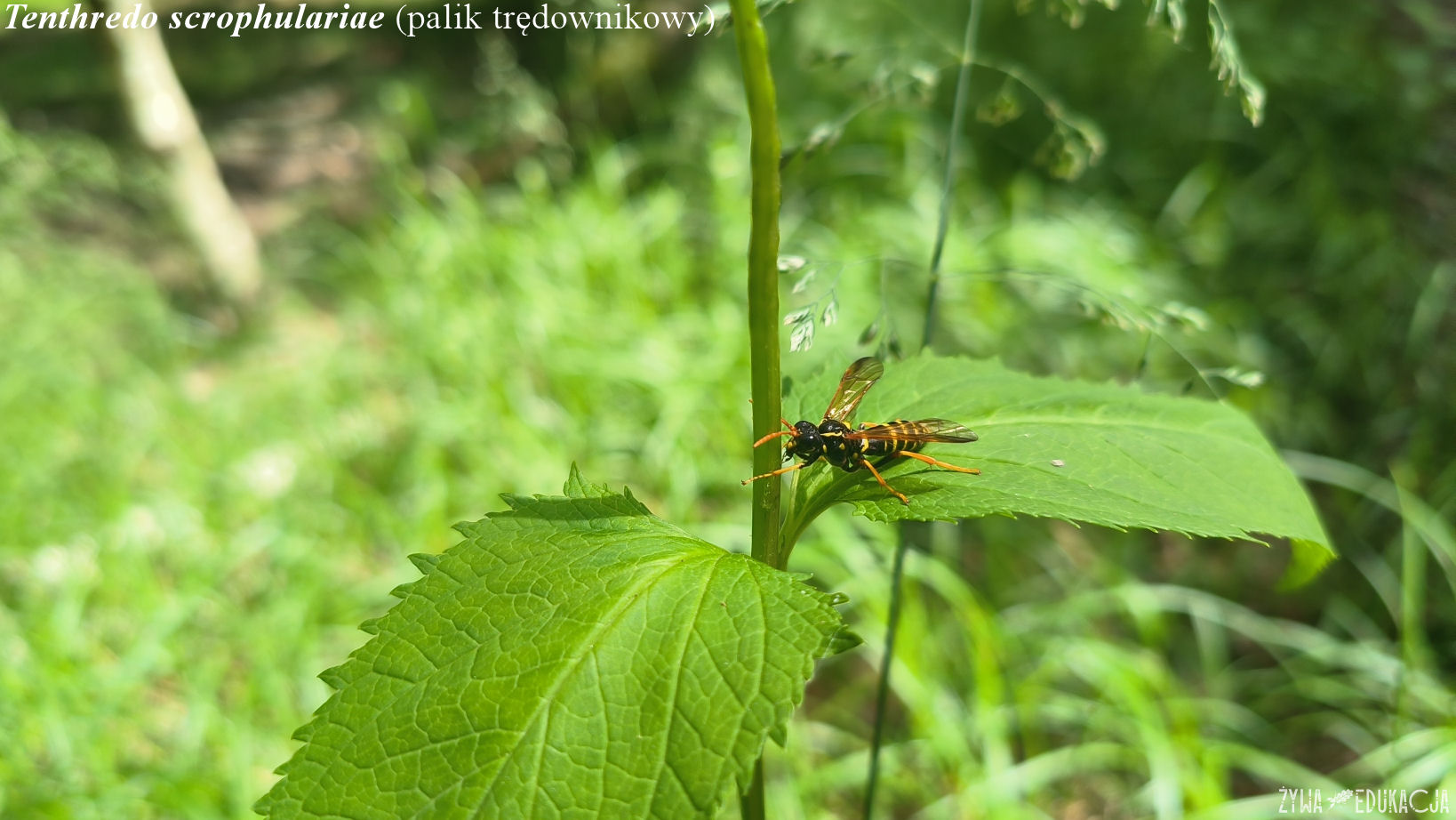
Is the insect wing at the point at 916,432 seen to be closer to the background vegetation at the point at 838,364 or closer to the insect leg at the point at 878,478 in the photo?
the insect leg at the point at 878,478

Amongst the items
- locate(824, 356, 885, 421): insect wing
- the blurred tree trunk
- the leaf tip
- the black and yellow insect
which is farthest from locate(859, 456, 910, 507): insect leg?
the blurred tree trunk

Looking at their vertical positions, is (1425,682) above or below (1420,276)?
below

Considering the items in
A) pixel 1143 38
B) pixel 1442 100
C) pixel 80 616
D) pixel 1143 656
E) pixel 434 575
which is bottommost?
pixel 434 575

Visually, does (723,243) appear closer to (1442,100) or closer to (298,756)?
(1442,100)

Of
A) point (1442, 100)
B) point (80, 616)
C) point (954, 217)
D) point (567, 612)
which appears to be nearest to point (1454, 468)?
point (1442, 100)

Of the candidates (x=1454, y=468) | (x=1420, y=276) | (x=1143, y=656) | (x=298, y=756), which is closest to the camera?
(x=298, y=756)

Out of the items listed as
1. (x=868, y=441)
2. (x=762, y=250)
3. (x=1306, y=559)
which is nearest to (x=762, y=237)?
(x=762, y=250)

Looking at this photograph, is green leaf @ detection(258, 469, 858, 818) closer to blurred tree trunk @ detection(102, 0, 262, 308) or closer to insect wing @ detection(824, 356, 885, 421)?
insect wing @ detection(824, 356, 885, 421)
